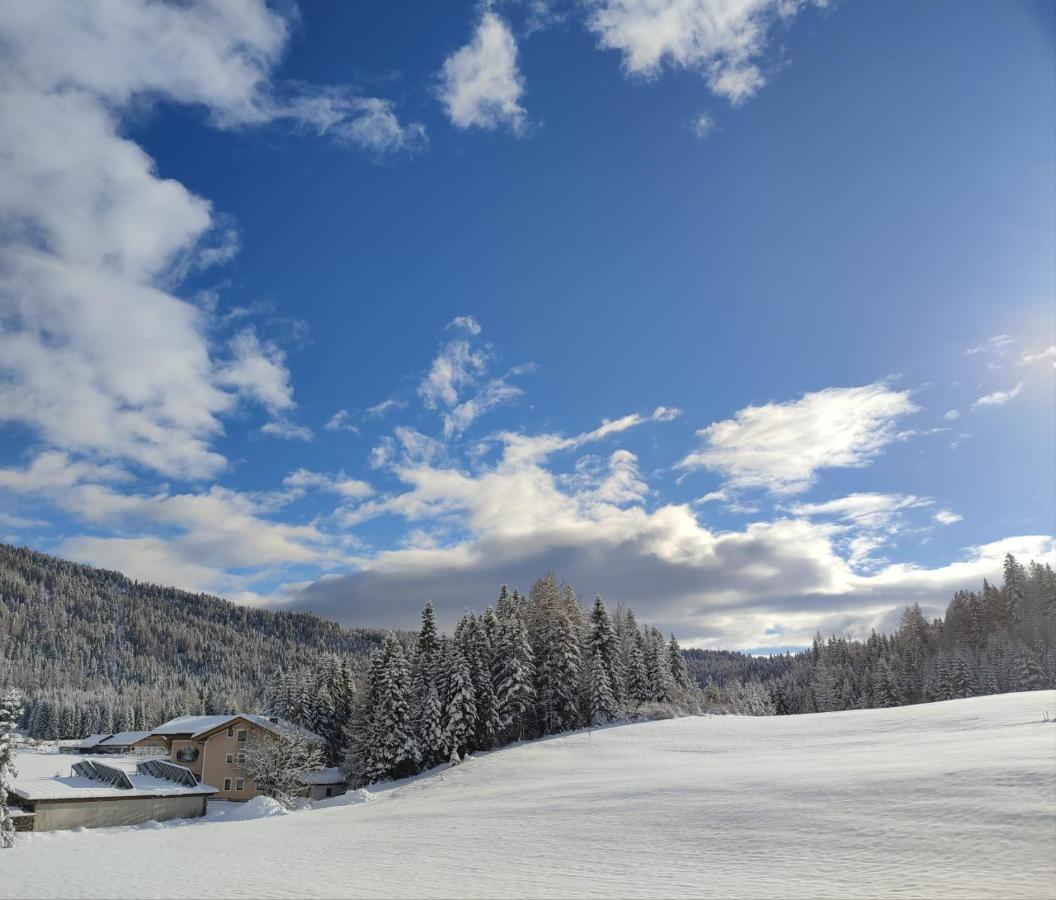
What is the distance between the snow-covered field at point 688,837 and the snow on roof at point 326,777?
23333mm

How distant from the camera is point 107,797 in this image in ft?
159

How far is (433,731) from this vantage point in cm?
6034

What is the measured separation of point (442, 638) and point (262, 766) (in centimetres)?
1945

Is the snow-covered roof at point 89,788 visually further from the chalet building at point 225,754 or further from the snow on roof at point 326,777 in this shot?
the snow on roof at point 326,777

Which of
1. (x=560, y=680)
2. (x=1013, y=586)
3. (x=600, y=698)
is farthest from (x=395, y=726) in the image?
(x=1013, y=586)

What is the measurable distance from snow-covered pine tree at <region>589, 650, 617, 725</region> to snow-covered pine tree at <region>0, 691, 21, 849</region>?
46.9 meters

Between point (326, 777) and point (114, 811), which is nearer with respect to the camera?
point (114, 811)

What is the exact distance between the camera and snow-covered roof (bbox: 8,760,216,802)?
45.1 m

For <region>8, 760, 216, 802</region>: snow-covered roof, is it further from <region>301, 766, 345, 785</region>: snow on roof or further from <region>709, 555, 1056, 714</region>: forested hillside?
<region>709, 555, 1056, 714</region>: forested hillside

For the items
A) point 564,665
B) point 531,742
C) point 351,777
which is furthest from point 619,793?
point 351,777

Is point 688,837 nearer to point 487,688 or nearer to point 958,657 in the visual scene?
point 487,688

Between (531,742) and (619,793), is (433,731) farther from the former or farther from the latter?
(619,793)

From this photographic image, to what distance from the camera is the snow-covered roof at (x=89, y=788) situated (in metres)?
45.1

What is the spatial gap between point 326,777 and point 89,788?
871 inches
